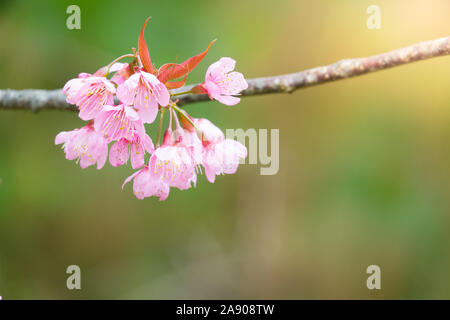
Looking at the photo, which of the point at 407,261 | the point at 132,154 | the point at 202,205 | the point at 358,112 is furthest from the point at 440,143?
the point at 132,154

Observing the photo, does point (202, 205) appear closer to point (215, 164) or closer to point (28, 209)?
point (28, 209)

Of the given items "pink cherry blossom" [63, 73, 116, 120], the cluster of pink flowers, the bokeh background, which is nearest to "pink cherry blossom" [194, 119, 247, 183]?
the cluster of pink flowers

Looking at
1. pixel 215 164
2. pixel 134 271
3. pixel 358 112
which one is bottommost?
pixel 134 271

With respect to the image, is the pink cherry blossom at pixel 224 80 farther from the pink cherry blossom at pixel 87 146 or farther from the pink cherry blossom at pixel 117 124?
the pink cherry blossom at pixel 87 146

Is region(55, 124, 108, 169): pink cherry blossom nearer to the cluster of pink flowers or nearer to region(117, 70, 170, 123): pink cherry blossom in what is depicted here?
the cluster of pink flowers

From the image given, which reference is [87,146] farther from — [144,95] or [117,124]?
[144,95]

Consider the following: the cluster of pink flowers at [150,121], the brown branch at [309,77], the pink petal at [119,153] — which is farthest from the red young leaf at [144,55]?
the brown branch at [309,77]

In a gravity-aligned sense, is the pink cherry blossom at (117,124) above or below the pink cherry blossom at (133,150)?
above
